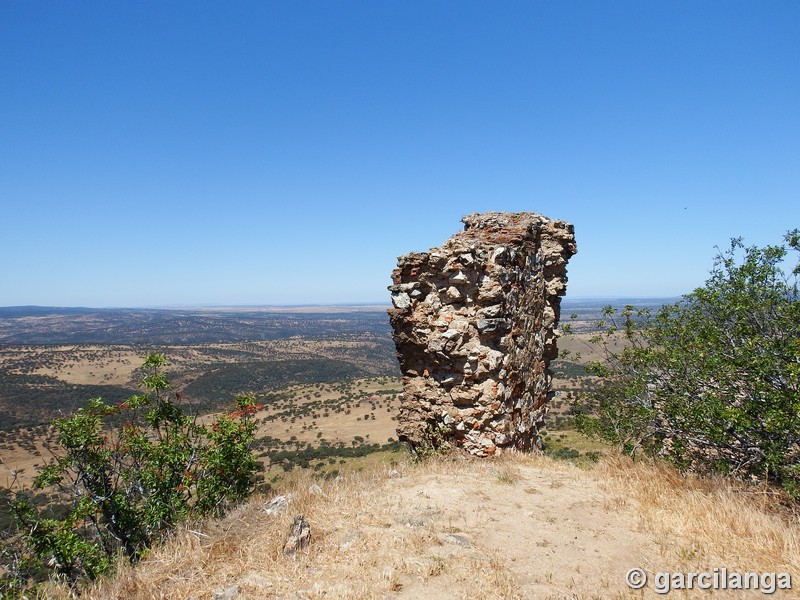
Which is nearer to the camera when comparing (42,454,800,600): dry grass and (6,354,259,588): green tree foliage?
(42,454,800,600): dry grass

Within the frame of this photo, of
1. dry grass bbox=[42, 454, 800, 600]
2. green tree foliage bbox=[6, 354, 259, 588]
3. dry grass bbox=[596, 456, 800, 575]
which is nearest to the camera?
dry grass bbox=[42, 454, 800, 600]

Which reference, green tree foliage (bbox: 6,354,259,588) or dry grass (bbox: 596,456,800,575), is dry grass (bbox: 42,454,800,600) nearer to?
dry grass (bbox: 596,456,800,575)

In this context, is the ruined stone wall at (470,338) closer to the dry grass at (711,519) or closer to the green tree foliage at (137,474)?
the dry grass at (711,519)

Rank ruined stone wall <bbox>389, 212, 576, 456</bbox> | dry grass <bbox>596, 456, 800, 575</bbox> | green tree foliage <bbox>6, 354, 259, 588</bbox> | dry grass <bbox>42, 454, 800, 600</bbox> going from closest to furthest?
1. dry grass <bbox>42, 454, 800, 600</bbox>
2. dry grass <bbox>596, 456, 800, 575</bbox>
3. green tree foliage <bbox>6, 354, 259, 588</bbox>
4. ruined stone wall <bbox>389, 212, 576, 456</bbox>

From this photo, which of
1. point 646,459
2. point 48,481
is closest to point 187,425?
point 48,481

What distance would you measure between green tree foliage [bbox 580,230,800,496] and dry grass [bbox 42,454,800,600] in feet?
3.15

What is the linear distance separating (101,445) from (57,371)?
247ft

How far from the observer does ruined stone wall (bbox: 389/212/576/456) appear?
8.32 meters

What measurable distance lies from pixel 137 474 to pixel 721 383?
10.3 metres

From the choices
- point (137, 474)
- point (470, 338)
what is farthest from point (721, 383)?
point (137, 474)

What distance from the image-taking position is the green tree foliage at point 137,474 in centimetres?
620

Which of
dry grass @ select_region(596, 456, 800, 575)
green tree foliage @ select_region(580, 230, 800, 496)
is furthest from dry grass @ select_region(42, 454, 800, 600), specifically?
green tree foliage @ select_region(580, 230, 800, 496)

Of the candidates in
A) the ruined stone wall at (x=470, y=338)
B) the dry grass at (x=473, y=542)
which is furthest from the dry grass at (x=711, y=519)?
the ruined stone wall at (x=470, y=338)

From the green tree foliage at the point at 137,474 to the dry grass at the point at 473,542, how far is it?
3.49ft
